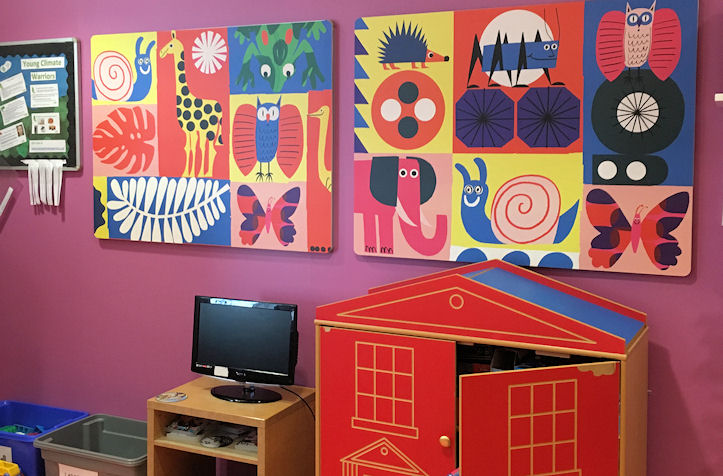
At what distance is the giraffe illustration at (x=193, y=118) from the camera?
306cm

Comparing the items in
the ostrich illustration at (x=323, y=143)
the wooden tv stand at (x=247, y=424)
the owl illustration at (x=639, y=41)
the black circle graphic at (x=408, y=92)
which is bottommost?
the wooden tv stand at (x=247, y=424)

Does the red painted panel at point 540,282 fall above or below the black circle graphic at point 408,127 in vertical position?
below

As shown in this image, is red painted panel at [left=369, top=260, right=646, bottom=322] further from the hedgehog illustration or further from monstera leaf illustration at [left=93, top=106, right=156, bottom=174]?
monstera leaf illustration at [left=93, top=106, right=156, bottom=174]

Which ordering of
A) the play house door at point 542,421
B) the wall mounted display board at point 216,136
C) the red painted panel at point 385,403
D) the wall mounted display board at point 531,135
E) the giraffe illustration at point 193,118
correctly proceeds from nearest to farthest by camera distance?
1. the play house door at point 542,421
2. the red painted panel at point 385,403
3. the wall mounted display board at point 531,135
4. the wall mounted display board at point 216,136
5. the giraffe illustration at point 193,118

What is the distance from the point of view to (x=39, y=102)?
3.42 metres

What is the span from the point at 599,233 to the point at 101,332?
7.04ft

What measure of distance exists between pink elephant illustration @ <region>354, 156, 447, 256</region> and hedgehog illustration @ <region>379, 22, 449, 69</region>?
1.10 feet

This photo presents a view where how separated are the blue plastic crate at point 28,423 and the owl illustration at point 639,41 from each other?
258 cm

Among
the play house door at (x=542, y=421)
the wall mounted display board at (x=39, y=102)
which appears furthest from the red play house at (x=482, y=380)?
the wall mounted display board at (x=39, y=102)

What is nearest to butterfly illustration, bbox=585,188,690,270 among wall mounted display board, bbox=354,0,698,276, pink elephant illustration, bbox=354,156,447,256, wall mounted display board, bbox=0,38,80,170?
wall mounted display board, bbox=354,0,698,276

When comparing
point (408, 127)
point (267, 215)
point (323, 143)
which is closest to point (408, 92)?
point (408, 127)

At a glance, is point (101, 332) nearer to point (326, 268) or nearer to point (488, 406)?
point (326, 268)

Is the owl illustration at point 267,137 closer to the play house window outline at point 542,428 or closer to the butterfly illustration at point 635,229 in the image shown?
the butterfly illustration at point 635,229

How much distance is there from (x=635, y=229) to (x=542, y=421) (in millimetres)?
734
